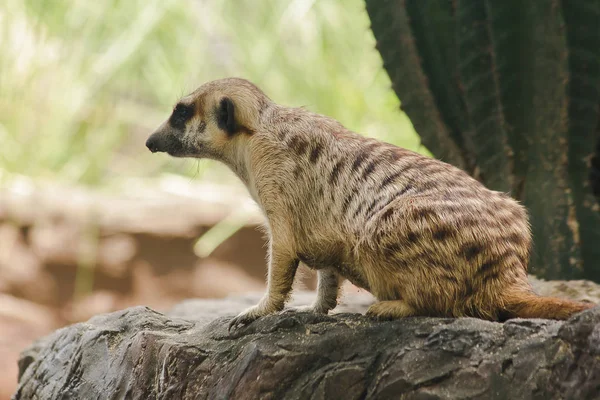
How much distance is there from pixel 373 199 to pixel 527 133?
1.59 m

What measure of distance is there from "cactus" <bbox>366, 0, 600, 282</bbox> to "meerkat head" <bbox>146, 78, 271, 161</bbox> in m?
1.29

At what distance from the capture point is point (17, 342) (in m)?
5.44

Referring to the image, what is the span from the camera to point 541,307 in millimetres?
2182

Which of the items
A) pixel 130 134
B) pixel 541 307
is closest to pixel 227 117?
pixel 541 307

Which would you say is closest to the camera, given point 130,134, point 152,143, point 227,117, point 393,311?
point 393,311

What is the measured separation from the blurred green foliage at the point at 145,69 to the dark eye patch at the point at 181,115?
3417 millimetres

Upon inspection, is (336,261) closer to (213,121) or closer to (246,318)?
(246,318)

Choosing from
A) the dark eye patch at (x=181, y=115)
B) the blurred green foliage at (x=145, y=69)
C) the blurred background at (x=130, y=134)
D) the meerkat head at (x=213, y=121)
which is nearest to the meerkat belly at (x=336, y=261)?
the meerkat head at (x=213, y=121)

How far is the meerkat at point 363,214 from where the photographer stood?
2.28 m

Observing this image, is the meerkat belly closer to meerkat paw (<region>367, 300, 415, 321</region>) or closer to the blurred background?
meerkat paw (<region>367, 300, 415, 321</region>)

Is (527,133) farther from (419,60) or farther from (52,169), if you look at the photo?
(52,169)

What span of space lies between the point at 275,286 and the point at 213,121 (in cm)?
62

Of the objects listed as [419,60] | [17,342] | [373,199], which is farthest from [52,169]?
[373,199]

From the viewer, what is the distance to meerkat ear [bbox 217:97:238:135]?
2730mm
